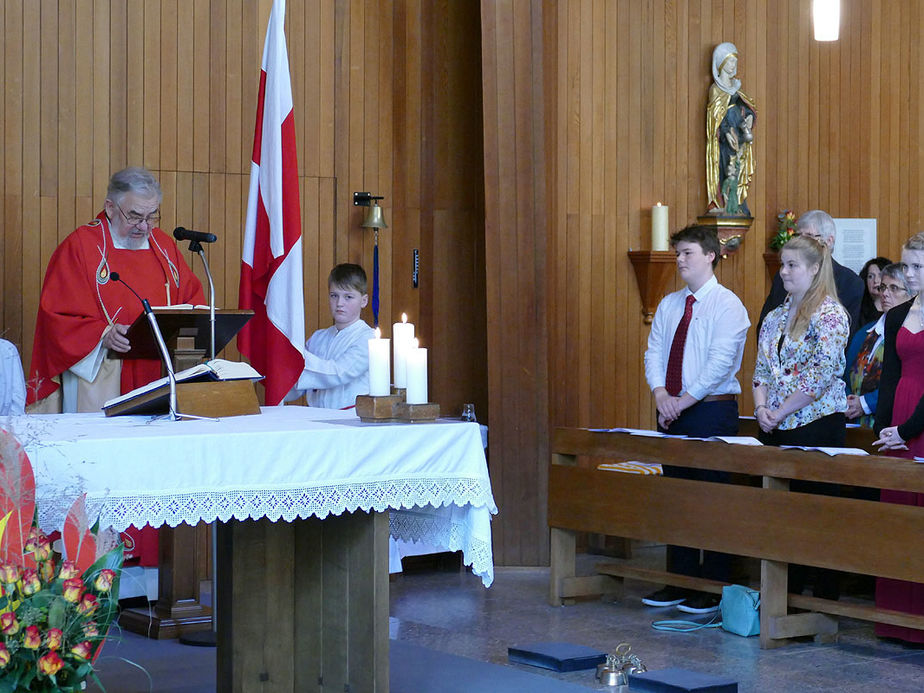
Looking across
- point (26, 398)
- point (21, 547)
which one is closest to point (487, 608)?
point (26, 398)

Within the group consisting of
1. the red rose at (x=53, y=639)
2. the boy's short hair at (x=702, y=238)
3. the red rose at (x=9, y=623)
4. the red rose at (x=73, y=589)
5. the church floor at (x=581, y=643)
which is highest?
the boy's short hair at (x=702, y=238)

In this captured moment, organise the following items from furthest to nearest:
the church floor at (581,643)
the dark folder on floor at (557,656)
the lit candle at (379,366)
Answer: the dark folder on floor at (557,656), the church floor at (581,643), the lit candle at (379,366)

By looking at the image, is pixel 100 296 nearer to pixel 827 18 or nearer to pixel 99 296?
pixel 99 296

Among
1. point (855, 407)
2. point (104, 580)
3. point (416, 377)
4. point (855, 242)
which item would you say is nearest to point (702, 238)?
point (855, 407)

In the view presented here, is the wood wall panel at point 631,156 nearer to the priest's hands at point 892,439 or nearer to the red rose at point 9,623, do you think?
the priest's hands at point 892,439

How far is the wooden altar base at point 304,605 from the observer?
3725mm

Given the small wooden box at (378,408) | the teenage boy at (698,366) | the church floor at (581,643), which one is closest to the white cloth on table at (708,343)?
the teenage boy at (698,366)

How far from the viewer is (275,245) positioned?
4.92 meters

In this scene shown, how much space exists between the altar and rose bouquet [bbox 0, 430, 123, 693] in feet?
1.02

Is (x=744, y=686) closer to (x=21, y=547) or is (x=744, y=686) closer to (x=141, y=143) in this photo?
(x=21, y=547)

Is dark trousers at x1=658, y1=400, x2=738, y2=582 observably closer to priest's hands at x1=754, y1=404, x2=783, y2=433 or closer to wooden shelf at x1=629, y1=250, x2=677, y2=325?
priest's hands at x1=754, y1=404, x2=783, y2=433

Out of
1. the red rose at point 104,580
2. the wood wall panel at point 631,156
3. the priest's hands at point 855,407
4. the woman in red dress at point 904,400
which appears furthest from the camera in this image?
the wood wall panel at point 631,156

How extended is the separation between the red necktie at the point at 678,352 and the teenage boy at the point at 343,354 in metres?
1.39

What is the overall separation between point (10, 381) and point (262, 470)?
2.04 metres
